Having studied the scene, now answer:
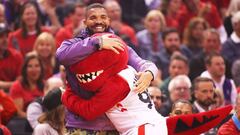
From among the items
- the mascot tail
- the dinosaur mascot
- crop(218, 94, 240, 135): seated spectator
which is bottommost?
crop(218, 94, 240, 135): seated spectator

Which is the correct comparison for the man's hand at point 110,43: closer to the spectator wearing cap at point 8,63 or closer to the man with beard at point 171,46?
the spectator wearing cap at point 8,63

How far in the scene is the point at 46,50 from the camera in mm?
11531

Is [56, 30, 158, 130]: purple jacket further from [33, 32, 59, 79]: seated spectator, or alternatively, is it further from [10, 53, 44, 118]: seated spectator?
[33, 32, 59, 79]: seated spectator

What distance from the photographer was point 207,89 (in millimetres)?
9891

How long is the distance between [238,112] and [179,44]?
4.55m

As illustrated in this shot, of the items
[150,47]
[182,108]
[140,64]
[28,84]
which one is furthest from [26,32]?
[140,64]

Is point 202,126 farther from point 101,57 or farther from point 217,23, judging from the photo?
point 217,23

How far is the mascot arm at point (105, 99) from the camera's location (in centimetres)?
671

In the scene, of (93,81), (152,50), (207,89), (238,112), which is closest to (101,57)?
(93,81)

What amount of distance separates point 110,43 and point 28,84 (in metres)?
4.38

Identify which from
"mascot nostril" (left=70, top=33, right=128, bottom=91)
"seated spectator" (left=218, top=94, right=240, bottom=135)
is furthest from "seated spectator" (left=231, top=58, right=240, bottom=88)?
"mascot nostril" (left=70, top=33, right=128, bottom=91)

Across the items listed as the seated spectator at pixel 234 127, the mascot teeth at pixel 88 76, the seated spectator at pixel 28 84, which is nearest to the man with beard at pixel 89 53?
the mascot teeth at pixel 88 76

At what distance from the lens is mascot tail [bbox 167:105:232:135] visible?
6.94 metres

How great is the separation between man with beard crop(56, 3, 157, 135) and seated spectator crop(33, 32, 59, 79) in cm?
453
